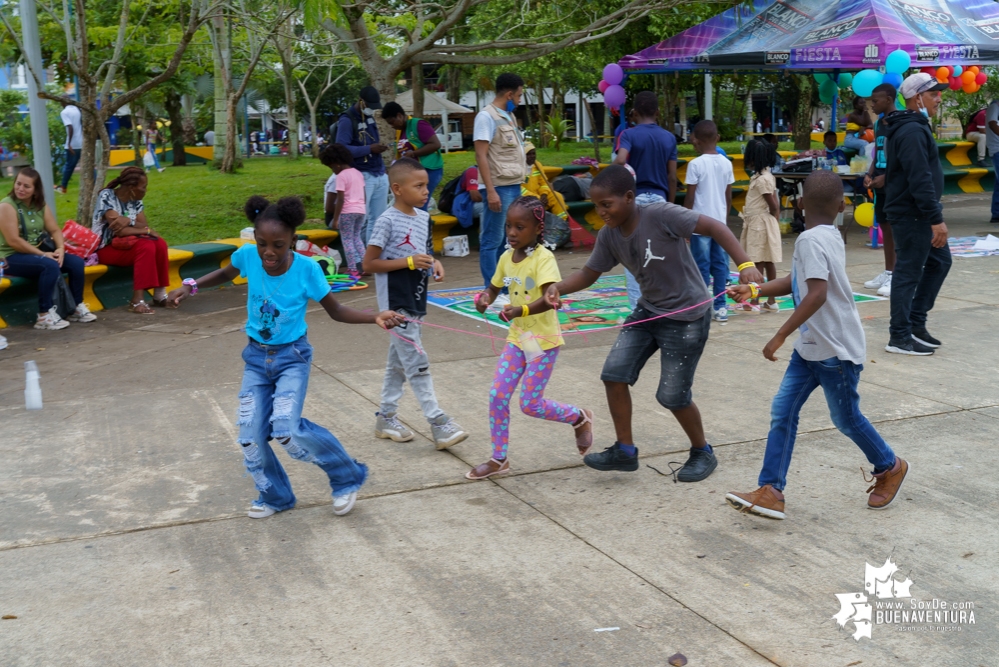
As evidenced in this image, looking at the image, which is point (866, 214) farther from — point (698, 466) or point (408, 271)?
point (408, 271)

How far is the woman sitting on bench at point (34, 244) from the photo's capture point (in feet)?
28.2

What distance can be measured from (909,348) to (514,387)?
3.70 meters

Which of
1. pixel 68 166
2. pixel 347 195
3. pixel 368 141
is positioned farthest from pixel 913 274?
pixel 68 166

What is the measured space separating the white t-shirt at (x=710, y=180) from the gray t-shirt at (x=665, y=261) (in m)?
3.56

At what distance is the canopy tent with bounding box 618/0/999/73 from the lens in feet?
41.0

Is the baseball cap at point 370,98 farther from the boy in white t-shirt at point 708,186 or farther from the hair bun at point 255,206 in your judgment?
the hair bun at point 255,206

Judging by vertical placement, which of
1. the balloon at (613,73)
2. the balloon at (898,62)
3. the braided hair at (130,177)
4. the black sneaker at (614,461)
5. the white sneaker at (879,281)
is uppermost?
the balloon at (613,73)

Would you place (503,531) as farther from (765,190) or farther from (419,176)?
(765,190)

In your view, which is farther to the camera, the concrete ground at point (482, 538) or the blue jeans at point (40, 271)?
the blue jeans at point (40, 271)

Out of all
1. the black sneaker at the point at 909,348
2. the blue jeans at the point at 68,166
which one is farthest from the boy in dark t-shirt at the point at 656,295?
the blue jeans at the point at 68,166

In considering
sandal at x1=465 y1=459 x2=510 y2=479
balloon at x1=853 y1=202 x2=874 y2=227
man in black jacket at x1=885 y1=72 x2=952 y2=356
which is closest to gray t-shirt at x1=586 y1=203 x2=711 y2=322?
sandal at x1=465 y1=459 x2=510 y2=479

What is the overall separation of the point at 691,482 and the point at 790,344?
3175 mm

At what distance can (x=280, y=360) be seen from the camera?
4.46m

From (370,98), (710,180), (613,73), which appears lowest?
(710,180)
